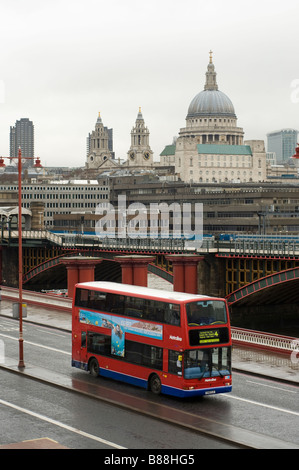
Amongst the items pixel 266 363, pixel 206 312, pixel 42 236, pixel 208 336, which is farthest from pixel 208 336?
pixel 42 236

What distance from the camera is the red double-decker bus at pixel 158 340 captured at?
3672 centimetres

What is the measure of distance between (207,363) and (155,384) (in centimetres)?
304

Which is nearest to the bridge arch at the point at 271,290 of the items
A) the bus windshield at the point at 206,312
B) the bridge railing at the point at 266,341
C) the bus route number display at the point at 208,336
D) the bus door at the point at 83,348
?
the bridge railing at the point at 266,341

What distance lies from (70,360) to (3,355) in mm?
4306

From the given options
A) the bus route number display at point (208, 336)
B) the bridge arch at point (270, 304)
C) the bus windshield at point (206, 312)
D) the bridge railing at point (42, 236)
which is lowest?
the bridge arch at point (270, 304)

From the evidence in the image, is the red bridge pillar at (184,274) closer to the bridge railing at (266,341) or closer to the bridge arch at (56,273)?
the bridge arch at (56,273)

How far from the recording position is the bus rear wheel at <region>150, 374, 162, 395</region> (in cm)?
3828

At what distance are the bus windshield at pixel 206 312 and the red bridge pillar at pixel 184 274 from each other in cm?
3800

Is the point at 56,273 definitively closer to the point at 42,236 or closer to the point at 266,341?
the point at 42,236

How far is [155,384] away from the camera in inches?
1522

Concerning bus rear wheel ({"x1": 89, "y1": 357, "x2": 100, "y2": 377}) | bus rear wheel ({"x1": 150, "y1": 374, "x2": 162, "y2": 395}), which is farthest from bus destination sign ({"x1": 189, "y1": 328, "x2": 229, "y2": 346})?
bus rear wheel ({"x1": 89, "y1": 357, "x2": 100, "y2": 377})

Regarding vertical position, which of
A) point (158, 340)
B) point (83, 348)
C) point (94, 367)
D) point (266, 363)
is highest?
point (158, 340)
